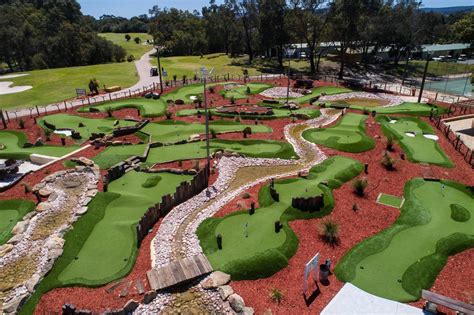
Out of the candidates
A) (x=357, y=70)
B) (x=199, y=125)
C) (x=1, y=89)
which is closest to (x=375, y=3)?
(x=357, y=70)

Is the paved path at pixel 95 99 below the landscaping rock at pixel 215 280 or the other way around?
the other way around

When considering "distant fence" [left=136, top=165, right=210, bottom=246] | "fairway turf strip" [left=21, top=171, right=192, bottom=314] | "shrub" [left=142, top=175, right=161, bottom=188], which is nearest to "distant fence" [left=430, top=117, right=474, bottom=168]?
"distant fence" [left=136, top=165, right=210, bottom=246]

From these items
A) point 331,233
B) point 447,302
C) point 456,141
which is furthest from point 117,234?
point 456,141

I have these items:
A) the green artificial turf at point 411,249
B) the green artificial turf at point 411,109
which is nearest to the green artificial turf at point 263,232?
the green artificial turf at point 411,249

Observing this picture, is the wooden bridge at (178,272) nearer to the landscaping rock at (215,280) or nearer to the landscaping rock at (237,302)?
the landscaping rock at (215,280)

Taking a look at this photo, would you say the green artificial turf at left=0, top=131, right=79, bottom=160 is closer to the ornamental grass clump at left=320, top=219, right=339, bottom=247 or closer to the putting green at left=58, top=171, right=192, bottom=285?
the putting green at left=58, top=171, right=192, bottom=285
